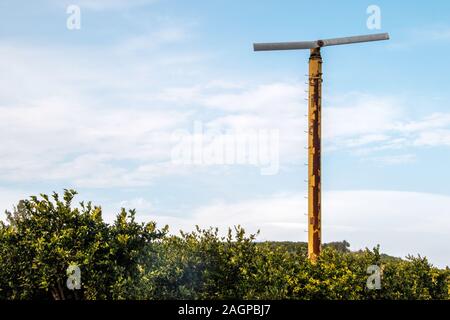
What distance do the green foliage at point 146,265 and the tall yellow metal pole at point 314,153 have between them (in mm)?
1411

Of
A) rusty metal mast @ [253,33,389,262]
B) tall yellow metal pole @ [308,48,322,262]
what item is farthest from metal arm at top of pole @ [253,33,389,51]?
tall yellow metal pole @ [308,48,322,262]

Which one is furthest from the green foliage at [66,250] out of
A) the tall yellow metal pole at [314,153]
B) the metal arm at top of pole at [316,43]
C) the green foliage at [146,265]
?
the metal arm at top of pole at [316,43]

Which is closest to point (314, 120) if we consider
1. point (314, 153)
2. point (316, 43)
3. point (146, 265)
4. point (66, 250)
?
point (314, 153)

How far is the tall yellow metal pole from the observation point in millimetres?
16703

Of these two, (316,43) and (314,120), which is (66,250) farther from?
(316,43)

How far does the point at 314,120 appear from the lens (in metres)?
17.2

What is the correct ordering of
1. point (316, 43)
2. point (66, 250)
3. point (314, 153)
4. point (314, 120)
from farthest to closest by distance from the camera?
point (316, 43) → point (314, 120) → point (314, 153) → point (66, 250)

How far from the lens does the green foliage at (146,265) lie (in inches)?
532

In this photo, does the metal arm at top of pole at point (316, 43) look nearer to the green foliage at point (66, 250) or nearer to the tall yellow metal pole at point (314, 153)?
the tall yellow metal pole at point (314, 153)

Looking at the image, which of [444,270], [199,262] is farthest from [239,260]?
[444,270]

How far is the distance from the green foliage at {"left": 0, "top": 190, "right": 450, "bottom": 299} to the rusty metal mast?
59.9 inches

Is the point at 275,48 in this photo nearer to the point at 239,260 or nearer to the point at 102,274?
the point at 239,260

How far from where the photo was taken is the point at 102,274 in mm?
13555

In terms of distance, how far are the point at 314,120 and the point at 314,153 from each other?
2.89 feet
